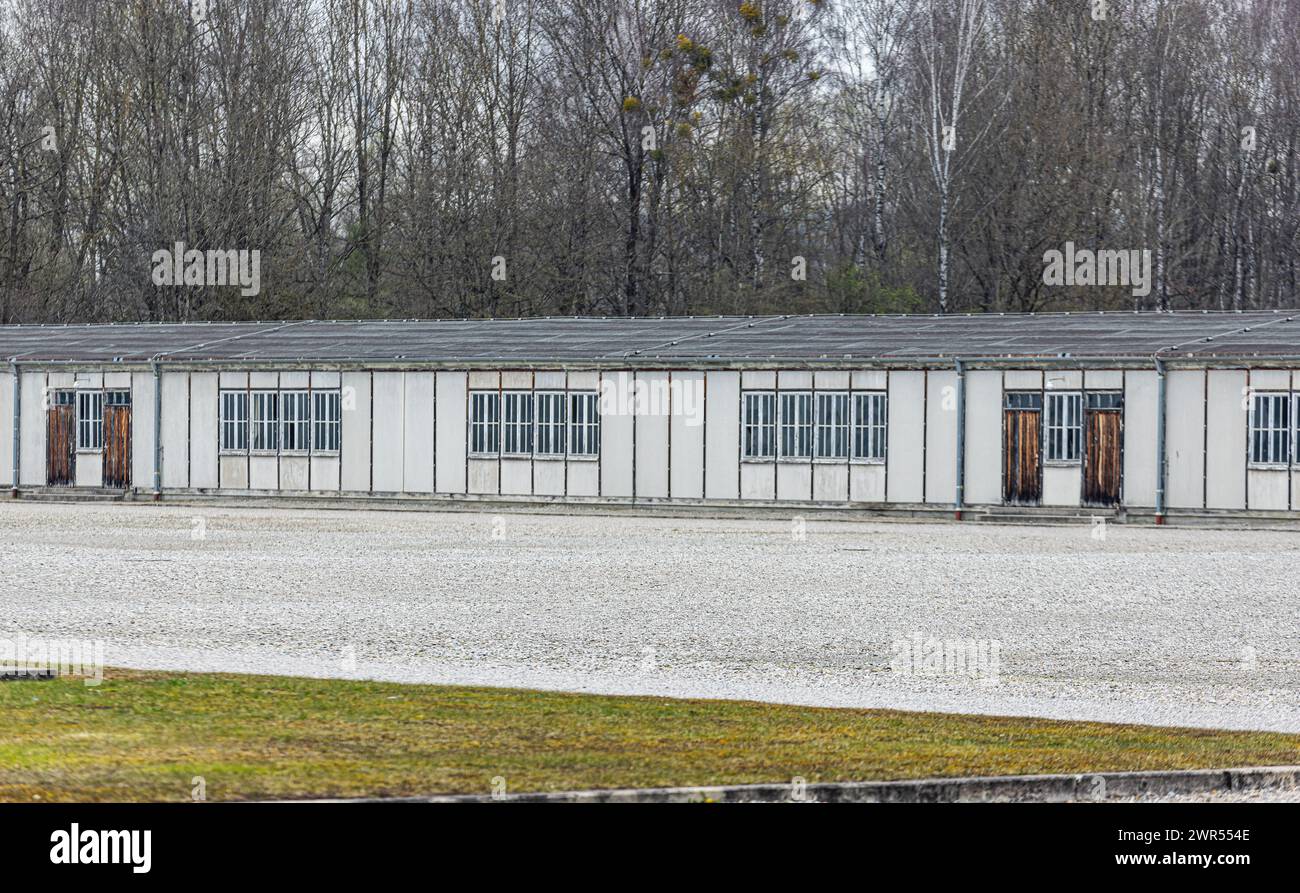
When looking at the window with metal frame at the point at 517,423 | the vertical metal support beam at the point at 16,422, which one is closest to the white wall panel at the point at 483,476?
the window with metal frame at the point at 517,423

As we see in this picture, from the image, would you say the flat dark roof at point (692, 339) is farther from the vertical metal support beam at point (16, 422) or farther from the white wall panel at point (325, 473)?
the white wall panel at point (325, 473)

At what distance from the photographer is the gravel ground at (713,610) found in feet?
48.6

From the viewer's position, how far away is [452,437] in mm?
43375

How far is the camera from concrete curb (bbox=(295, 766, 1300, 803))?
9609 millimetres

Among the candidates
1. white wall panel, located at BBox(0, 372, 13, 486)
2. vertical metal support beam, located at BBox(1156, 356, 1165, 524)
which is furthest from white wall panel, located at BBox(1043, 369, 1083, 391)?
white wall panel, located at BBox(0, 372, 13, 486)

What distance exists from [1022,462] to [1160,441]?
9.39ft

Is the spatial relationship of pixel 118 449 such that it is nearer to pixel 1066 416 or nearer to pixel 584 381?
pixel 584 381

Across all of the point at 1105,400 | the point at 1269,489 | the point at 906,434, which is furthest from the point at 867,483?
the point at 1269,489

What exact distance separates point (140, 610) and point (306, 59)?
53.0 metres

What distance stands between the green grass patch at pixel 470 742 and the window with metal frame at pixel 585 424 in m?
28.3

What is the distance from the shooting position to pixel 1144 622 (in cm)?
1931

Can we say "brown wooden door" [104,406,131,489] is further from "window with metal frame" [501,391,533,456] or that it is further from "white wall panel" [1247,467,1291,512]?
"white wall panel" [1247,467,1291,512]
